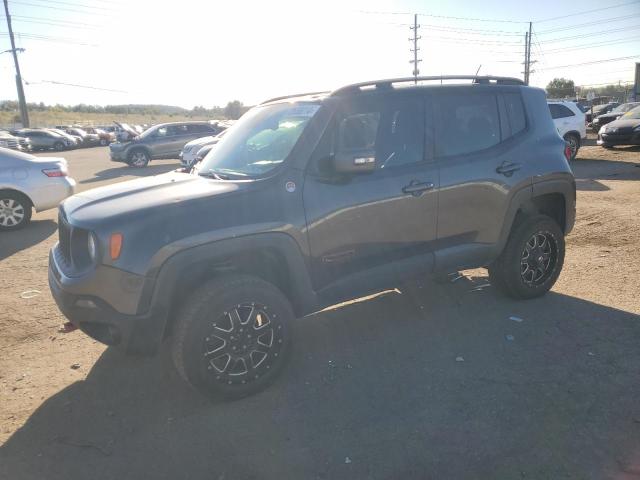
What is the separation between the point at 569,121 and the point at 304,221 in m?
14.5

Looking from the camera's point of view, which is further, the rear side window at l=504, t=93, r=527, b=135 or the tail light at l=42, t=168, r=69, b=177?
the tail light at l=42, t=168, r=69, b=177

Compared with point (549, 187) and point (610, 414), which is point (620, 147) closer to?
point (549, 187)

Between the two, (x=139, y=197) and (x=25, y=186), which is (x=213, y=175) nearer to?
(x=139, y=197)

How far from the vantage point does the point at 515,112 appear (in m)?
4.49

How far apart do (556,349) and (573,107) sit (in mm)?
13903

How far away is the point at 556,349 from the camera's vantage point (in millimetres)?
3814

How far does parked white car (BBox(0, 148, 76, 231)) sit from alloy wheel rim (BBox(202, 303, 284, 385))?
23.2 ft

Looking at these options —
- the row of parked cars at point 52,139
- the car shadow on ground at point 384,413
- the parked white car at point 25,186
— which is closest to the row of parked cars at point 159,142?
the parked white car at point 25,186

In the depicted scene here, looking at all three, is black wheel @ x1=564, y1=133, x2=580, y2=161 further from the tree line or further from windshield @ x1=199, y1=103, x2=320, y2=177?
the tree line

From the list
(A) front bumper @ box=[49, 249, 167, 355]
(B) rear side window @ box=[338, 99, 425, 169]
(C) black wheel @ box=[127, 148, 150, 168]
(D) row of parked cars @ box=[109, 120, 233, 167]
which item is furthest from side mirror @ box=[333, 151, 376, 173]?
(C) black wheel @ box=[127, 148, 150, 168]

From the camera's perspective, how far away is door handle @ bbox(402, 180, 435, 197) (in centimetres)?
375

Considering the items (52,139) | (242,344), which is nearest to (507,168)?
(242,344)

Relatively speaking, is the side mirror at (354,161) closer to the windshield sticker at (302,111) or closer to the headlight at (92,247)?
the windshield sticker at (302,111)

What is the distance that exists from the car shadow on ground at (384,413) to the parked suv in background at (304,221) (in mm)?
388
